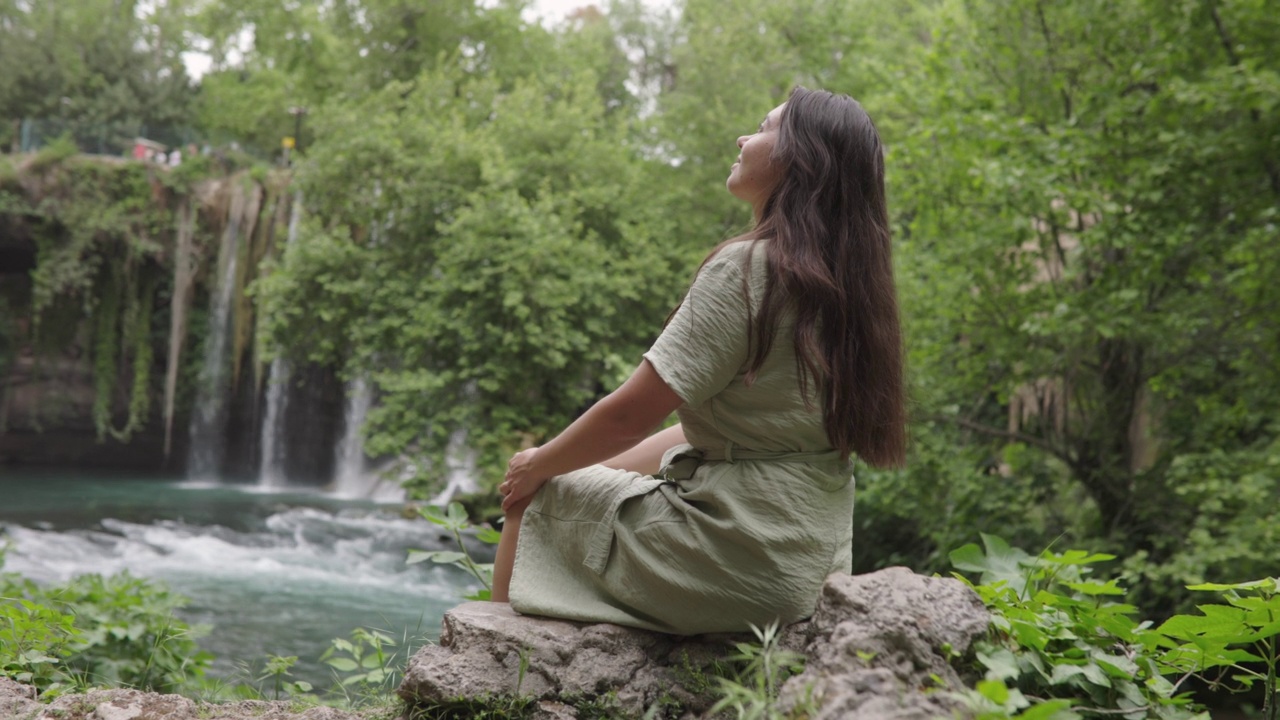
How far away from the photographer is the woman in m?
2.19

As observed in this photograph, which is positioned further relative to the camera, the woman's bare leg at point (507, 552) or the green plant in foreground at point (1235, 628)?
the woman's bare leg at point (507, 552)

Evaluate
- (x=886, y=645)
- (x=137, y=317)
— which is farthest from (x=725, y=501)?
(x=137, y=317)

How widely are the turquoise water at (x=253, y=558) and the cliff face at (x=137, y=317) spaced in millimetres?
3907

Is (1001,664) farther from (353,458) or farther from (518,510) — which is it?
(353,458)

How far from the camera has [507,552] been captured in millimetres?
2570

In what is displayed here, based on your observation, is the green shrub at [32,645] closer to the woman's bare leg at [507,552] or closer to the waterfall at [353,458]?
the woman's bare leg at [507,552]

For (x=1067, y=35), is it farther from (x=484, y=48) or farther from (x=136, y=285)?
(x=136, y=285)

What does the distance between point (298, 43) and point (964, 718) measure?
24235 mm

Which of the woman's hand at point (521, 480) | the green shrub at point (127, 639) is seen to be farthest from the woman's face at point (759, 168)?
the green shrub at point (127, 639)

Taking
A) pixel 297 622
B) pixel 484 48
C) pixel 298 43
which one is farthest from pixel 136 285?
pixel 297 622

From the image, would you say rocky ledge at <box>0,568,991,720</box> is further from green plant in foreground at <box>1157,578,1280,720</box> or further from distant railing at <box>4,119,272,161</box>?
distant railing at <box>4,119,272,161</box>

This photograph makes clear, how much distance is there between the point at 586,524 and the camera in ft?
7.84

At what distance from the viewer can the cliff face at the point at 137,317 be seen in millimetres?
19266

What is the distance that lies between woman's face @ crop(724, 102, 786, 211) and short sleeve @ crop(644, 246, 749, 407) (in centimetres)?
22
